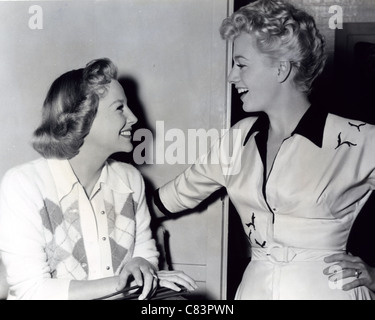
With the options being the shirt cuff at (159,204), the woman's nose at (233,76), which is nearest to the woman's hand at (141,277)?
the shirt cuff at (159,204)

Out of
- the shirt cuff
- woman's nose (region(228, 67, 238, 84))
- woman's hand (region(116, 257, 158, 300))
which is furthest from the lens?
the shirt cuff

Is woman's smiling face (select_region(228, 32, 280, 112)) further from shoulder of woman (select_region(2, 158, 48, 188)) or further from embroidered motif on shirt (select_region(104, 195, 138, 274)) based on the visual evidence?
shoulder of woman (select_region(2, 158, 48, 188))

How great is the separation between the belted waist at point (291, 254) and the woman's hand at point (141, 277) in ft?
0.86

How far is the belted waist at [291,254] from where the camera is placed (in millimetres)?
1218

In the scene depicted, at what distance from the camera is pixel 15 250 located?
1250mm

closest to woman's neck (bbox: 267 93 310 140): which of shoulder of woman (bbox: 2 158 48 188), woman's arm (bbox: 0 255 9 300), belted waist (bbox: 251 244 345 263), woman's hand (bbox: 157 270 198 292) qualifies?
belted waist (bbox: 251 244 345 263)

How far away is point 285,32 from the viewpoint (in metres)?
1.23

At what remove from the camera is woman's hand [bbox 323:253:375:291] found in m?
1.20

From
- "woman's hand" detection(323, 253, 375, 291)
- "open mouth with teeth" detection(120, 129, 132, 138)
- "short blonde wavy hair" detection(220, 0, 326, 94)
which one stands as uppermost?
"short blonde wavy hair" detection(220, 0, 326, 94)

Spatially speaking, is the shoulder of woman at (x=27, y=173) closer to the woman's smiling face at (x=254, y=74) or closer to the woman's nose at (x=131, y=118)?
the woman's nose at (x=131, y=118)

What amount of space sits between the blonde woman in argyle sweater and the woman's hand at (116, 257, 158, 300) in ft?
0.09

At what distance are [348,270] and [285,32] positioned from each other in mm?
538

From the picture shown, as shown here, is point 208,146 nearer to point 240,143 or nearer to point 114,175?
point 240,143

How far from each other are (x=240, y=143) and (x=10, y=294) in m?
0.64
